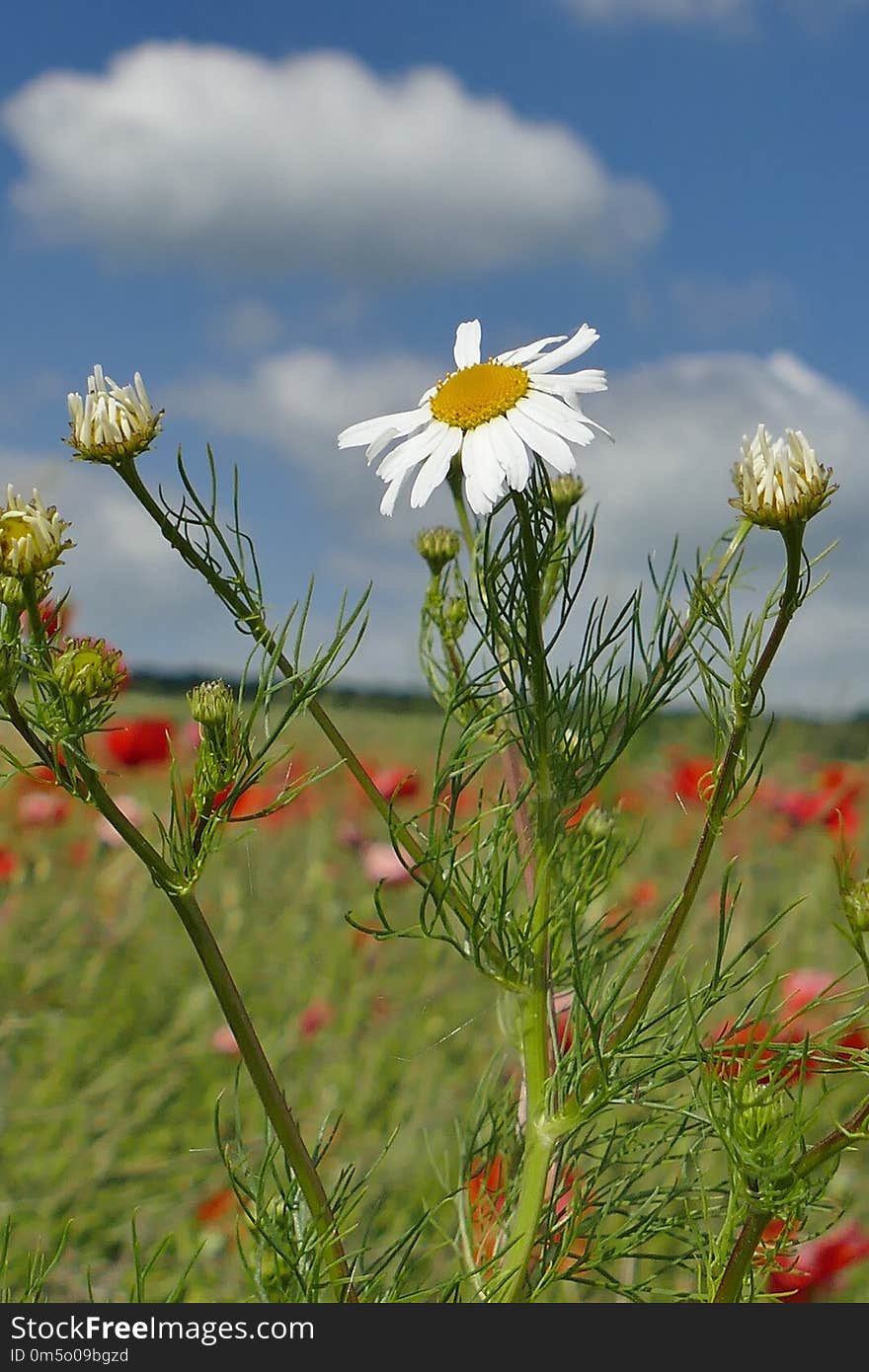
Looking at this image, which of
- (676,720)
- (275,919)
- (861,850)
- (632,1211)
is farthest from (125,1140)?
(676,720)

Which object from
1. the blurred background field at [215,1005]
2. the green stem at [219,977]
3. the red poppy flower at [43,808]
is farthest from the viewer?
the red poppy flower at [43,808]

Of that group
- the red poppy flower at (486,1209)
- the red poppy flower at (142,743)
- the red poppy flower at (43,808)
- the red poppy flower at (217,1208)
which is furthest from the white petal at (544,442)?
the red poppy flower at (43,808)

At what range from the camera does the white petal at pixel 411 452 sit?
539mm

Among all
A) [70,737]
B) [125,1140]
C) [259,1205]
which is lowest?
[125,1140]

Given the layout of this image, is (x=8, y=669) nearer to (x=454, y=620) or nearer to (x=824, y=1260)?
(x=454, y=620)

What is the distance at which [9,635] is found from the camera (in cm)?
54

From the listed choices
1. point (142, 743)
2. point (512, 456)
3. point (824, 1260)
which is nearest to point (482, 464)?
point (512, 456)

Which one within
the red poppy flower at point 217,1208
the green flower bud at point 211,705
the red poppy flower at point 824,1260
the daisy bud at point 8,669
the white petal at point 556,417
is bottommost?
the red poppy flower at point 217,1208

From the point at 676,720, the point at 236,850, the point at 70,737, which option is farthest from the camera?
the point at 676,720

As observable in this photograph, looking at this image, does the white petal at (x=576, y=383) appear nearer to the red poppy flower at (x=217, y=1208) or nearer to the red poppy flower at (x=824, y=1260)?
the red poppy flower at (x=824, y=1260)

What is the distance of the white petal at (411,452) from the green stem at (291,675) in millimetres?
80
